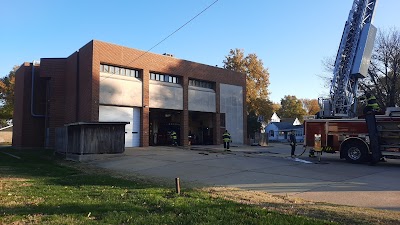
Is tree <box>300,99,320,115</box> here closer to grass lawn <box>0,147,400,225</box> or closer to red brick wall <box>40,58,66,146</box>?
red brick wall <box>40,58,66,146</box>

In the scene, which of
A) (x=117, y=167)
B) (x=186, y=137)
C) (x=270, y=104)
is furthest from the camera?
(x=270, y=104)

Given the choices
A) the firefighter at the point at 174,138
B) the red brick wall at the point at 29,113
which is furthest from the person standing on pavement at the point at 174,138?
the red brick wall at the point at 29,113

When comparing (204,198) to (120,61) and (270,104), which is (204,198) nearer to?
(120,61)

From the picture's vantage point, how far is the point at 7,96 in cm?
5856

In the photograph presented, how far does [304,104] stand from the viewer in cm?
11675

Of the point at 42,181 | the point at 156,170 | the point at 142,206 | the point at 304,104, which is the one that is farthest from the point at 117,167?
the point at 304,104

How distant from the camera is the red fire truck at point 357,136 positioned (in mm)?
16312

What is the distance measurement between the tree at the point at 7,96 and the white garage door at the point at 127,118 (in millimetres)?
34635

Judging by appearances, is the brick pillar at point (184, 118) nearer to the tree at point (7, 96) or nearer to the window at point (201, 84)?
the window at point (201, 84)

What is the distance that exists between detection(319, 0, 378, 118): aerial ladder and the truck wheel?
3218 millimetres

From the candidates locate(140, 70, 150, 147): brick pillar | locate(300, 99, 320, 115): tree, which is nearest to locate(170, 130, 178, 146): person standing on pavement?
locate(140, 70, 150, 147): brick pillar

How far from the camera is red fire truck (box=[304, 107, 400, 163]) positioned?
53.5 feet

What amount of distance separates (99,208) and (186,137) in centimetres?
2762

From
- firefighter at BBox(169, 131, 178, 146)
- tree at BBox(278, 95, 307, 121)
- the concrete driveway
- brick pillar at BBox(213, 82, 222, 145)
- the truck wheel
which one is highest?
tree at BBox(278, 95, 307, 121)
